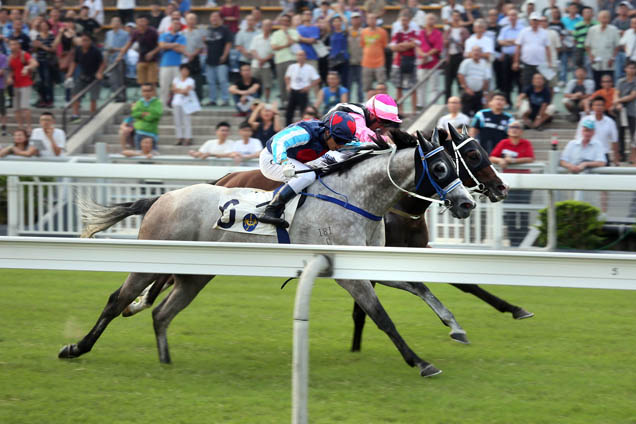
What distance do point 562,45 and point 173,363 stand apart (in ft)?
29.6

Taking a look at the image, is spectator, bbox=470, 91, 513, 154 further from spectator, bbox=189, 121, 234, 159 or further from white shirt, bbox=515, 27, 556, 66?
spectator, bbox=189, 121, 234, 159

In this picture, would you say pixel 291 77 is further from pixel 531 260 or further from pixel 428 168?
pixel 531 260

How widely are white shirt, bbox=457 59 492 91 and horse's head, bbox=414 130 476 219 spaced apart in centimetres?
689

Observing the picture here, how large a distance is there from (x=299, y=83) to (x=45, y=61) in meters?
5.41

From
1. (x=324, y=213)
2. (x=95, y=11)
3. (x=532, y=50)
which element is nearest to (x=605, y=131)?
(x=532, y=50)

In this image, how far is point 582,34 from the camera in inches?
500

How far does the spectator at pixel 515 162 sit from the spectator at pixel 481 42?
2212 mm

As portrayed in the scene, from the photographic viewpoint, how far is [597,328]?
668 centimetres

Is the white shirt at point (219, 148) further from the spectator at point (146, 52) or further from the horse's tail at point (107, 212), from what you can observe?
the horse's tail at point (107, 212)

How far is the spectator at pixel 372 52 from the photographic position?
1333 centimetres

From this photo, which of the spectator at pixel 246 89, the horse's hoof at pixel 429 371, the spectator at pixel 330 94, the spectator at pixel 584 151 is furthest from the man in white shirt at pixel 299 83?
the horse's hoof at pixel 429 371

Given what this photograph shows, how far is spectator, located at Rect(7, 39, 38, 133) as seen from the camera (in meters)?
14.5

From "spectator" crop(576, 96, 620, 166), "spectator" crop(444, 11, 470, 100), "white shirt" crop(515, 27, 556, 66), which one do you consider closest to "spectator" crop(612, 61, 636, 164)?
"spectator" crop(576, 96, 620, 166)

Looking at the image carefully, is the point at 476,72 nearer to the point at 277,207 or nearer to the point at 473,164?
the point at 473,164
